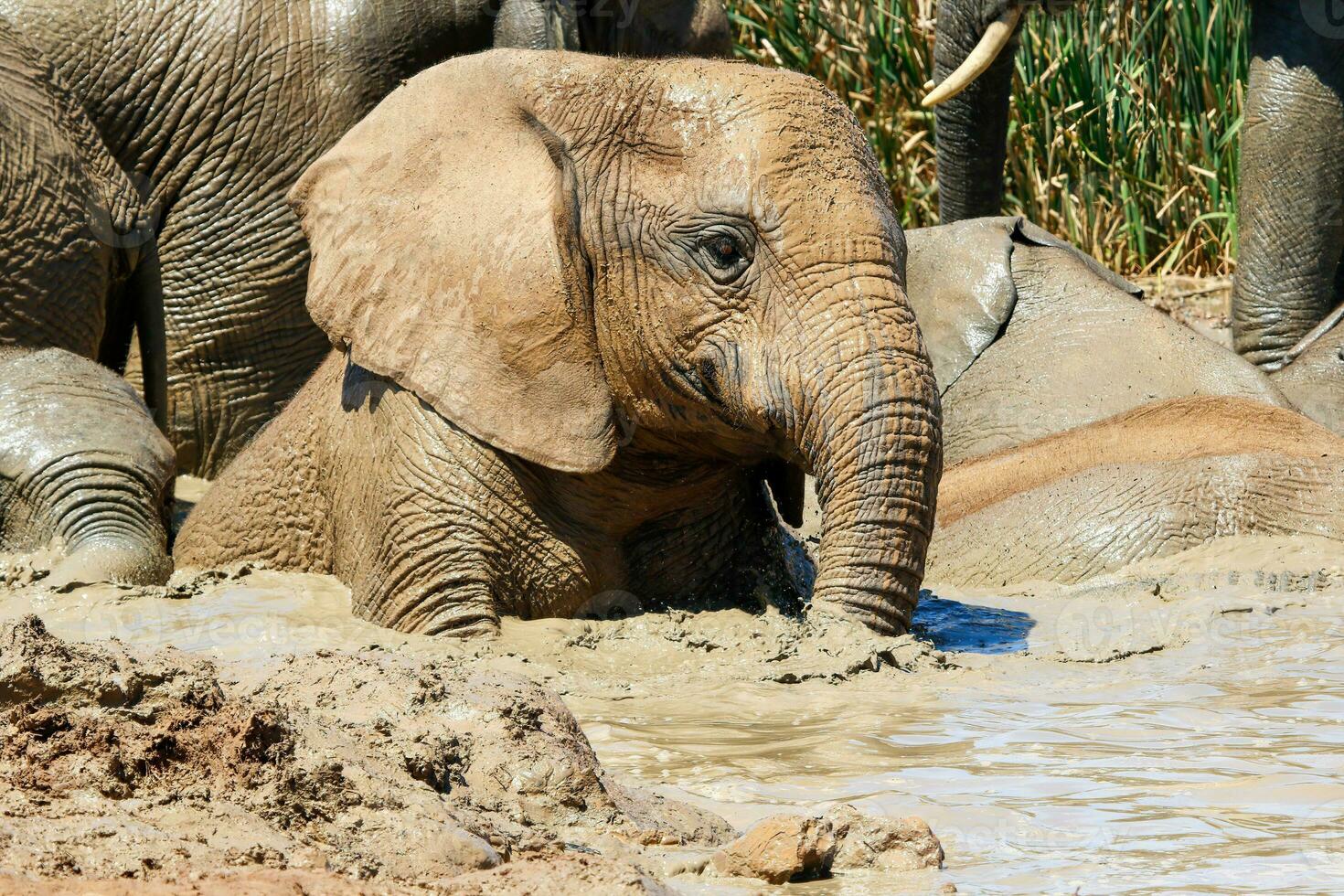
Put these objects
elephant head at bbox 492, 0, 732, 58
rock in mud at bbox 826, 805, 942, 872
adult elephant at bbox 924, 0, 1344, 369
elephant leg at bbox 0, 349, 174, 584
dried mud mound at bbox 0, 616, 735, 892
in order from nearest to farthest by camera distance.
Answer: dried mud mound at bbox 0, 616, 735, 892, rock in mud at bbox 826, 805, 942, 872, elephant leg at bbox 0, 349, 174, 584, elephant head at bbox 492, 0, 732, 58, adult elephant at bbox 924, 0, 1344, 369

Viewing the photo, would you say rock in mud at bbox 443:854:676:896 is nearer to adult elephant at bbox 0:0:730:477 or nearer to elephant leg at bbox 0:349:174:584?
elephant leg at bbox 0:349:174:584

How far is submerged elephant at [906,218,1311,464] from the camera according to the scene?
7898mm

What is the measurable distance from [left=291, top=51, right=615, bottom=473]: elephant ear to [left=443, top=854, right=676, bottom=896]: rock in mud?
2.38m

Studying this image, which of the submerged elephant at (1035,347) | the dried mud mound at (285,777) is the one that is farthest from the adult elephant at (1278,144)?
the dried mud mound at (285,777)

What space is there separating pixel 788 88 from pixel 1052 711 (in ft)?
5.16

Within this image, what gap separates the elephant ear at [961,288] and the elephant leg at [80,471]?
9.10 feet

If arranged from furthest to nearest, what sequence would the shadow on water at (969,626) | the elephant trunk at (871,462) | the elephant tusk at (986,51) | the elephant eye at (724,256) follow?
1. the elephant tusk at (986,51)
2. the shadow on water at (969,626)
3. the elephant eye at (724,256)
4. the elephant trunk at (871,462)

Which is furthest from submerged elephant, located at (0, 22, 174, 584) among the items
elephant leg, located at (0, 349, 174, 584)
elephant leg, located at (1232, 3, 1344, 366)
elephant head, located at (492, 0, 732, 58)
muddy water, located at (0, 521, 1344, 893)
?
elephant leg, located at (1232, 3, 1344, 366)

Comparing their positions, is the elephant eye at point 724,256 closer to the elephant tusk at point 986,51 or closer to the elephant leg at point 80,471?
the elephant leg at point 80,471

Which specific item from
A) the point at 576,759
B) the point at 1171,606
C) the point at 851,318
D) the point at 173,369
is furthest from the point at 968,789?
the point at 173,369

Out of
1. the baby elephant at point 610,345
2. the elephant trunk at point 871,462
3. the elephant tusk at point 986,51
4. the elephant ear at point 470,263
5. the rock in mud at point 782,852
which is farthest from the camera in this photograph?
the elephant tusk at point 986,51

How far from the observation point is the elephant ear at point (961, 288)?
324 inches

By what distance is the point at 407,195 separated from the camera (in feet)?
18.7

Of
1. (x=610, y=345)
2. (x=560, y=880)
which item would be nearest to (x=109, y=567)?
(x=610, y=345)
